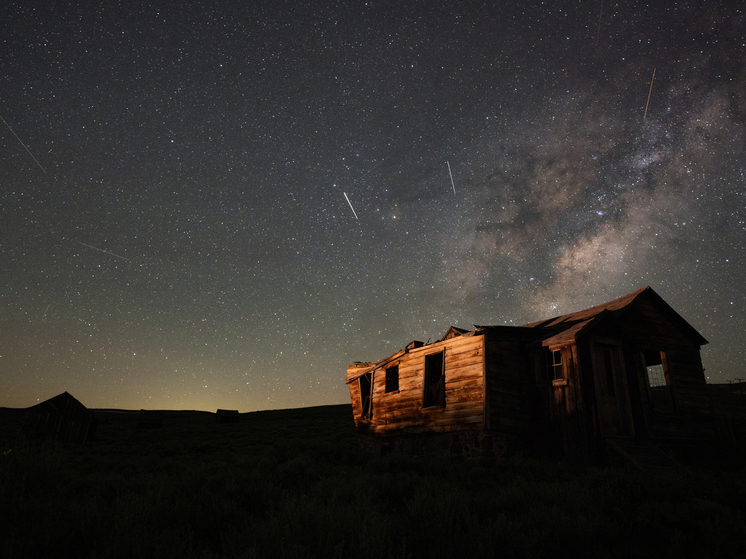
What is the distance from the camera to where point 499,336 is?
1435 cm

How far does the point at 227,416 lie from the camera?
3812cm

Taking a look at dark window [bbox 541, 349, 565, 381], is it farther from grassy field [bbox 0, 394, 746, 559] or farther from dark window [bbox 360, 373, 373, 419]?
dark window [bbox 360, 373, 373, 419]

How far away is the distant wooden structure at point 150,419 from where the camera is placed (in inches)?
1242

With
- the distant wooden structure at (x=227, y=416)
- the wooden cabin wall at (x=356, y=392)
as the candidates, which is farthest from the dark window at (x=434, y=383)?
the distant wooden structure at (x=227, y=416)

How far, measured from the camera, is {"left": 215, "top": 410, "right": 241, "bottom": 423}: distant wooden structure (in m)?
37.8

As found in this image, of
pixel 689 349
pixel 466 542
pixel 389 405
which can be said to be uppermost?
pixel 689 349

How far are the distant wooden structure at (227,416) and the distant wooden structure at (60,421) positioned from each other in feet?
53.3

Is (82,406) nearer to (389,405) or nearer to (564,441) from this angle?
(389,405)

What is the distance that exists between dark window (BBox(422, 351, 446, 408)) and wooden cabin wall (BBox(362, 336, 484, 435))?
155mm

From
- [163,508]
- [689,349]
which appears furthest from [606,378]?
[163,508]

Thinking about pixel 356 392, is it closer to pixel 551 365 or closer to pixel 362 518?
pixel 551 365

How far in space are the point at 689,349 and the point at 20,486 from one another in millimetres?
19471

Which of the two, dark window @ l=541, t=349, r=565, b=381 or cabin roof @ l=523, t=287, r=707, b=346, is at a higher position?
cabin roof @ l=523, t=287, r=707, b=346

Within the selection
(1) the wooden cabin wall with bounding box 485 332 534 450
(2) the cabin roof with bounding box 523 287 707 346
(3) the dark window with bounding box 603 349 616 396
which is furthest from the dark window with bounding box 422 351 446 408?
(3) the dark window with bounding box 603 349 616 396
